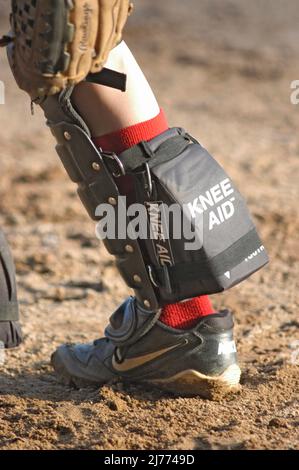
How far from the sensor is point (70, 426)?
257cm

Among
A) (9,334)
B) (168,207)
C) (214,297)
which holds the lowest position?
Answer: (214,297)

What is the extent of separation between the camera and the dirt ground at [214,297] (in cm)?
257

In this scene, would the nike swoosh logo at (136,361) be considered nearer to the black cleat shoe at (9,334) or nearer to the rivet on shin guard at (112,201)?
the black cleat shoe at (9,334)

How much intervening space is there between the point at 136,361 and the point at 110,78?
0.84m

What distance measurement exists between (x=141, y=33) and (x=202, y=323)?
6.38 m

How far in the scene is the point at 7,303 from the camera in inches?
111

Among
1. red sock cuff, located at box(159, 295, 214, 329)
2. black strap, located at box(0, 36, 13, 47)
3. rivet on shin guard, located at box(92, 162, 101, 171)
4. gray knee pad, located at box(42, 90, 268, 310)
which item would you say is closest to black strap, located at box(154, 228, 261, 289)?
gray knee pad, located at box(42, 90, 268, 310)

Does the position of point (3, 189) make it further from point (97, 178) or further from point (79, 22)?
point (79, 22)

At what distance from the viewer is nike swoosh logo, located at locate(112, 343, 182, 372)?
2.78m

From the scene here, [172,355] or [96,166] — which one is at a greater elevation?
[96,166]

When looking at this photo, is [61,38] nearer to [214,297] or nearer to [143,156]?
[143,156]

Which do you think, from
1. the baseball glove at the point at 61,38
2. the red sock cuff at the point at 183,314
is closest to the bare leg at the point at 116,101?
the baseball glove at the point at 61,38

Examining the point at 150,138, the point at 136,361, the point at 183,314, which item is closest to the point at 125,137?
the point at 150,138
